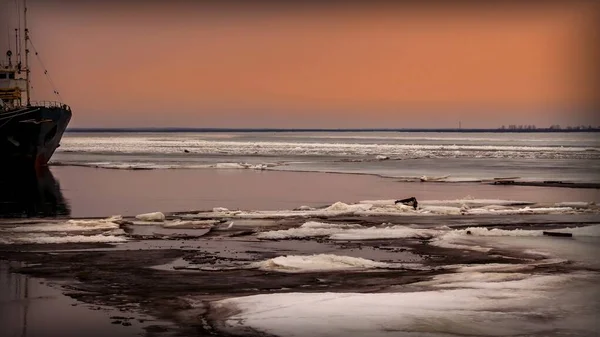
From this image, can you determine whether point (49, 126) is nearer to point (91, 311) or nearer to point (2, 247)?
point (2, 247)

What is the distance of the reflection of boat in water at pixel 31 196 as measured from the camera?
26719mm

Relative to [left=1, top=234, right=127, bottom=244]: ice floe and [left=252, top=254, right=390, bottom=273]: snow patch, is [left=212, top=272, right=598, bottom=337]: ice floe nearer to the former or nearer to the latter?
[left=252, top=254, right=390, bottom=273]: snow patch

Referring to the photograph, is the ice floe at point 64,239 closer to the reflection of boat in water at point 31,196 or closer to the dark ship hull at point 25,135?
the reflection of boat in water at point 31,196

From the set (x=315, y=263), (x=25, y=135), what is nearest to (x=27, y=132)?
(x=25, y=135)

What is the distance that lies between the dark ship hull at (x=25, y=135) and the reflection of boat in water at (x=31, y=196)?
3.02 m

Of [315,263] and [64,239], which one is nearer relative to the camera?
[315,263]

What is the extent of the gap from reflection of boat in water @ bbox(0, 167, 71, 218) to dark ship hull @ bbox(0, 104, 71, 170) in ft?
9.91

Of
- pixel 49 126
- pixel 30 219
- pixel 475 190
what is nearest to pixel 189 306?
pixel 30 219

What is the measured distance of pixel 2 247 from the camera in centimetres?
1836

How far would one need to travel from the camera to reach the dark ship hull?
170 ft

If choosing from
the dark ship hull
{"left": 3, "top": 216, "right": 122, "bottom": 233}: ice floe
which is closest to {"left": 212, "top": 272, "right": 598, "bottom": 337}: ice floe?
{"left": 3, "top": 216, "right": 122, "bottom": 233}: ice floe

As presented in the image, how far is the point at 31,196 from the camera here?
110ft

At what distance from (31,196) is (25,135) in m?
20.8

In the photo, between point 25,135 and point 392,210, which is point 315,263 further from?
point 25,135
